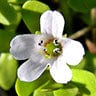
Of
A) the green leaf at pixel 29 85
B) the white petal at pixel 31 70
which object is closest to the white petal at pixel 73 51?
the white petal at pixel 31 70

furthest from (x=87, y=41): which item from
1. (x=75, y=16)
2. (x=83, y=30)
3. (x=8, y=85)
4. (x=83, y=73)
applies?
(x=8, y=85)

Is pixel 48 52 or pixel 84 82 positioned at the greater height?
pixel 48 52

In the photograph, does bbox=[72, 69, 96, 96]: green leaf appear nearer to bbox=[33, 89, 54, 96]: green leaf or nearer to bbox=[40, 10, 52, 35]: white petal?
bbox=[33, 89, 54, 96]: green leaf

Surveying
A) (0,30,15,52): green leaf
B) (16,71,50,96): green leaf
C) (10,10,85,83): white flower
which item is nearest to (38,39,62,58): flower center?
(10,10,85,83): white flower

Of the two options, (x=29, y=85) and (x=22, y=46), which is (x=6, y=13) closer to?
(x=22, y=46)

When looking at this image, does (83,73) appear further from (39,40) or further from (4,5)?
(4,5)

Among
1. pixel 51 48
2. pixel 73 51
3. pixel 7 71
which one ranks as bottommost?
pixel 7 71

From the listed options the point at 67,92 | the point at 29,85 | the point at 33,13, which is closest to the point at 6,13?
the point at 33,13
